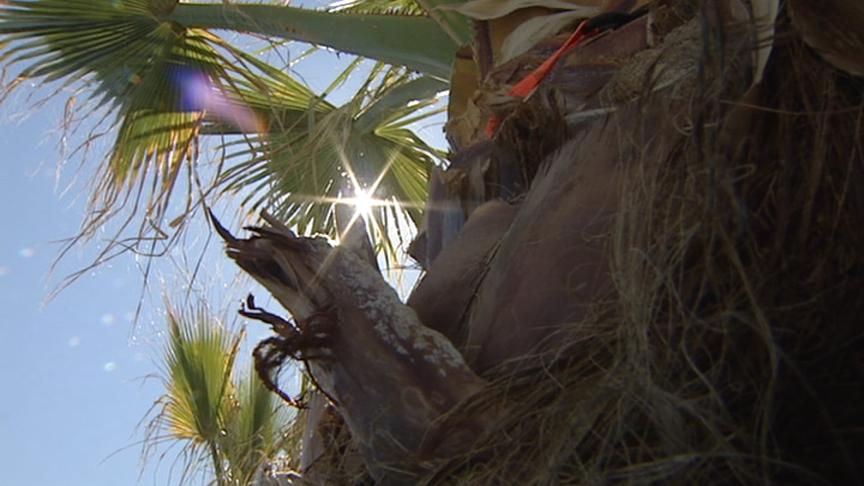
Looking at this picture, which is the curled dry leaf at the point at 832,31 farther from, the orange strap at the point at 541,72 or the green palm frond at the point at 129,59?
the green palm frond at the point at 129,59

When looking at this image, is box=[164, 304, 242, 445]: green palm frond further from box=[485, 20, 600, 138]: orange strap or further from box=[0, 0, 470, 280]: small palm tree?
box=[485, 20, 600, 138]: orange strap

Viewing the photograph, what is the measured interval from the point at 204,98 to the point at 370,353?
1.89 metres

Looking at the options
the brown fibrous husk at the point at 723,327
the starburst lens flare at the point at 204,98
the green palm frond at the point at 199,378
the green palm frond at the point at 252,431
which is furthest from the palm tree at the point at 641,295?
the green palm frond at the point at 199,378

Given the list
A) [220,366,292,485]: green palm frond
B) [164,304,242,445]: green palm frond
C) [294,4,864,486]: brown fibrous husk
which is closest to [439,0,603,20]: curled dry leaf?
[294,4,864,486]: brown fibrous husk

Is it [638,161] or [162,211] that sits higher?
[162,211]

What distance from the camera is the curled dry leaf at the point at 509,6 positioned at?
8.18 ft

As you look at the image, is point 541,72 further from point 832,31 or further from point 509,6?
point 832,31

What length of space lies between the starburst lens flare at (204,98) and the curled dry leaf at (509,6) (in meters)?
1.03

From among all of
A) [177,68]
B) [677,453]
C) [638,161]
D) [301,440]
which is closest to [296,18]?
[177,68]

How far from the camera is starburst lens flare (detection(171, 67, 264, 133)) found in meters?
3.52

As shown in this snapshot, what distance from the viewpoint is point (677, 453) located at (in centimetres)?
140

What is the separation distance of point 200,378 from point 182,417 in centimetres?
19

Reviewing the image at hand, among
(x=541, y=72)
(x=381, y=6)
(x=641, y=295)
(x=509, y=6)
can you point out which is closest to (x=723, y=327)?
(x=641, y=295)

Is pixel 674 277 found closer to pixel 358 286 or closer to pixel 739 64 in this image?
pixel 739 64
